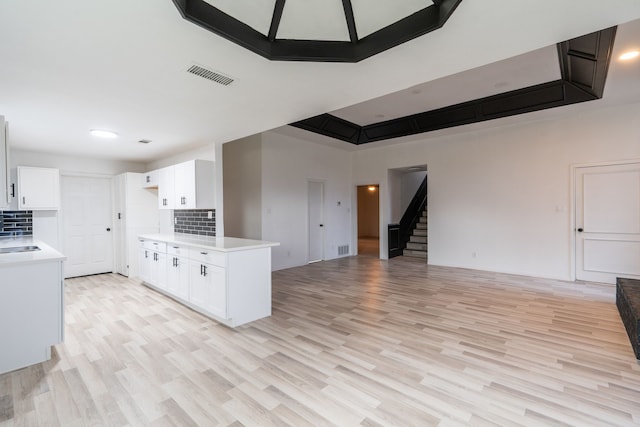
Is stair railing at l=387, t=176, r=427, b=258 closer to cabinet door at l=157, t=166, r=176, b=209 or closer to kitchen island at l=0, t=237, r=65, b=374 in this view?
cabinet door at l=157, t=166, r=176, b=209

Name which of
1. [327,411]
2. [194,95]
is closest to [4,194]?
[194,95]

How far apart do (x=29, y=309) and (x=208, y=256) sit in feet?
5.13

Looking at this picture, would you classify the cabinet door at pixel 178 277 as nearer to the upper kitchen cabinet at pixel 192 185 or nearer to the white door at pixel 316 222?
the upper kitchen cabinet at pixel 192 185

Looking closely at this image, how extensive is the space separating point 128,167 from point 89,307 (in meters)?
3.47

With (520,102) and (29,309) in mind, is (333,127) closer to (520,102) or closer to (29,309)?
(520,102)

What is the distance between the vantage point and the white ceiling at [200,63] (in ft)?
5.65

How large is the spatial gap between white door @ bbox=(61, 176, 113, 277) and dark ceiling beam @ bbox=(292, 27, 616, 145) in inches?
175

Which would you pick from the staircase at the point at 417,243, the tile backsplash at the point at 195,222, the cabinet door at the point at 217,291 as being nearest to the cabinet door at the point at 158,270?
the tile backsplash at the point at 195,222

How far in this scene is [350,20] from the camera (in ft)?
6.61

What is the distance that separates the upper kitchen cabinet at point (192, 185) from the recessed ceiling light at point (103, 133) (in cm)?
95

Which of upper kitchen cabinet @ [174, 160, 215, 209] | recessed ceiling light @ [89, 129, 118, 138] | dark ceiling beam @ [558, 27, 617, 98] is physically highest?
dark ceiling beam @ [558, 27, 617, 98]

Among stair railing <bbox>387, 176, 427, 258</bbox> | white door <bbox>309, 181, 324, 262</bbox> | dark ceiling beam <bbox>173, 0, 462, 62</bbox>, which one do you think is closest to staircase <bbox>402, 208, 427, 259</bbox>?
stair railing <bbox>387, 176, 427, 258</bbox>

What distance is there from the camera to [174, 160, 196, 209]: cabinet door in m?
4.48

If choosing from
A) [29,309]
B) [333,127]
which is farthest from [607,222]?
[29,309]
